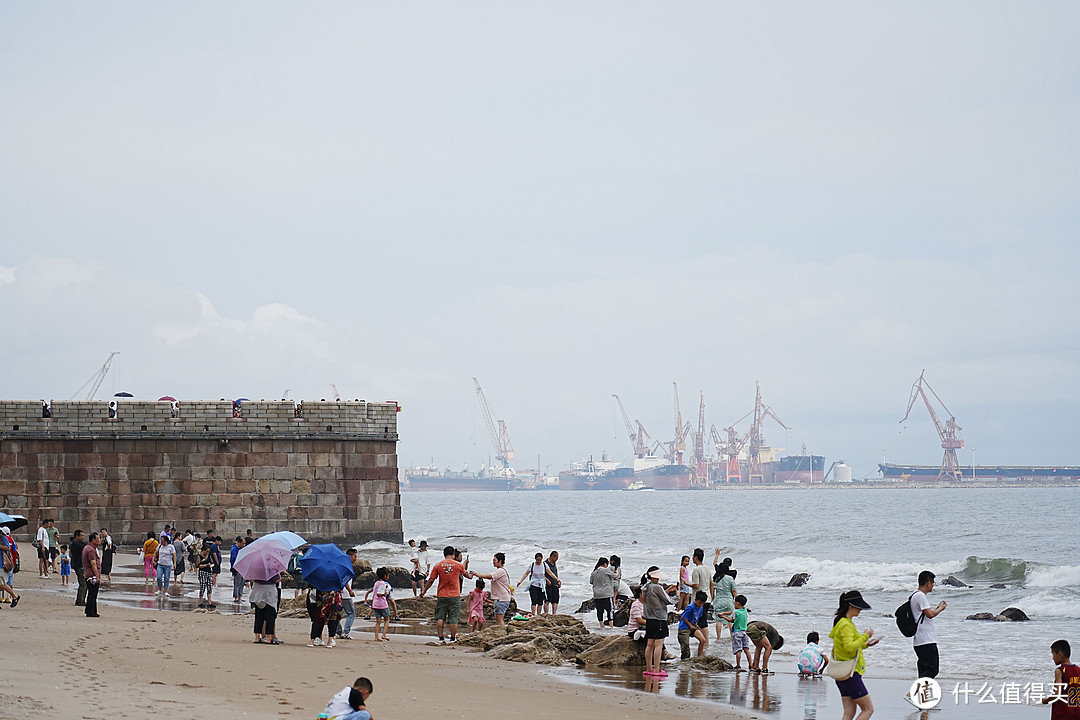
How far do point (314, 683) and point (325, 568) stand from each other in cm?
274

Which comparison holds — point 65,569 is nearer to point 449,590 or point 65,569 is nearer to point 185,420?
point 185,420

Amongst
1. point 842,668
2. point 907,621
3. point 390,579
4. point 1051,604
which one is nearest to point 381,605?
point 390,579

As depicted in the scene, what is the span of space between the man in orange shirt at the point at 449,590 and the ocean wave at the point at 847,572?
17.6 metres

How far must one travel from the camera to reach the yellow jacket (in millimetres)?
9492

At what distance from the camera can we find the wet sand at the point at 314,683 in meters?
9.79

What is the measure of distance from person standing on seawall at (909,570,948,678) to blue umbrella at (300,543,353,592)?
6.87m

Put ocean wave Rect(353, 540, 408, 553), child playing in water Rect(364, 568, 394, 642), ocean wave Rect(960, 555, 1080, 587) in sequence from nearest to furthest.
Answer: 1. child playing in water Rect(364, 568, 394, 642)
2. ocean wave Rect(353, 540, 408, 553)
3. ocean wave Rect(960, 555, 1080, 587)

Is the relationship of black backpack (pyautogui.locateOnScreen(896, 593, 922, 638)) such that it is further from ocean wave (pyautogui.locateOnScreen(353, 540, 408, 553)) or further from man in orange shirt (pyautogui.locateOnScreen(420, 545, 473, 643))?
ocean wave (pyautogui.locateOnScreen(353, 540, 408, 553))

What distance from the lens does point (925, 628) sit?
11227mm

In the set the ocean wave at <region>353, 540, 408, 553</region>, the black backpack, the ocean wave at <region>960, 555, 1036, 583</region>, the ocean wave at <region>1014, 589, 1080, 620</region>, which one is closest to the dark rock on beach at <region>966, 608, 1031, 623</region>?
the ocean wave at <region>1014, 589, 1080, 620</region>

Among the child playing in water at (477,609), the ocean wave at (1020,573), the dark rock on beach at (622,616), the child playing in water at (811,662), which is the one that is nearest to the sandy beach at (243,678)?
the child playing in water at (477,609)

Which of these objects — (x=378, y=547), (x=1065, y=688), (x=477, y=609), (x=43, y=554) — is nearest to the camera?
(x=1065, y=688)

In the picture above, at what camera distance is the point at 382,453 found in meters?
31.9

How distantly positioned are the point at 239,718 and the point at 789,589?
77.9 feet
